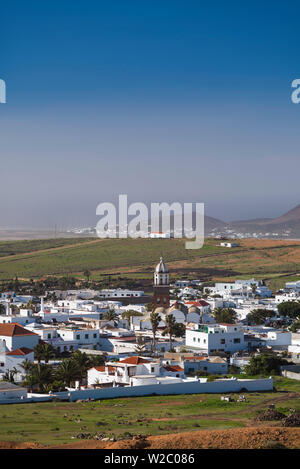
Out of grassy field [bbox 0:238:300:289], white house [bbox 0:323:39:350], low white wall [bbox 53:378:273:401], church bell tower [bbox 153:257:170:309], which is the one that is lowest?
low white wall [bbox 53:378:273:401]

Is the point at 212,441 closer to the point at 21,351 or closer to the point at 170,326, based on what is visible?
the point at 21,351

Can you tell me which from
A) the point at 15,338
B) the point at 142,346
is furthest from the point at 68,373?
the point at 142,346

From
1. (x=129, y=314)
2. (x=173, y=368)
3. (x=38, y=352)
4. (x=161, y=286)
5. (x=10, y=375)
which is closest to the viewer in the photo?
(x=10, y=375)

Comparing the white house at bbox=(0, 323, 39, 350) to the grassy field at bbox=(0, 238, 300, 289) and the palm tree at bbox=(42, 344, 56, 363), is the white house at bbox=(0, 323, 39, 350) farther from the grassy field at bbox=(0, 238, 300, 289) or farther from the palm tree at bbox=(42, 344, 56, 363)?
the grassy field at bbox=(0, 238, 300, 289)

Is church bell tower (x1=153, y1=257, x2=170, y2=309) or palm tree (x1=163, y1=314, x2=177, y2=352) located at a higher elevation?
church bell tower (x1=153, y1=257, x2=170, y2=309)

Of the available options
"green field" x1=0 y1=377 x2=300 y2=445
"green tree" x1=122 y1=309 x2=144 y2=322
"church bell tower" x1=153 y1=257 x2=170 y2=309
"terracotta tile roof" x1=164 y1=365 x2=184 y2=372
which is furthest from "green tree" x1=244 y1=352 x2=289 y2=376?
"church bell tower" x1=153 y1=257 x2=170 y2=309

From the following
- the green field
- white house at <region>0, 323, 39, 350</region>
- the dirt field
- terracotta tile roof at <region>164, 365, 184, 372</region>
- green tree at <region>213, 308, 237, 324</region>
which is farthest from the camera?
green tree at <region>213, 308, 237, 324</region>
